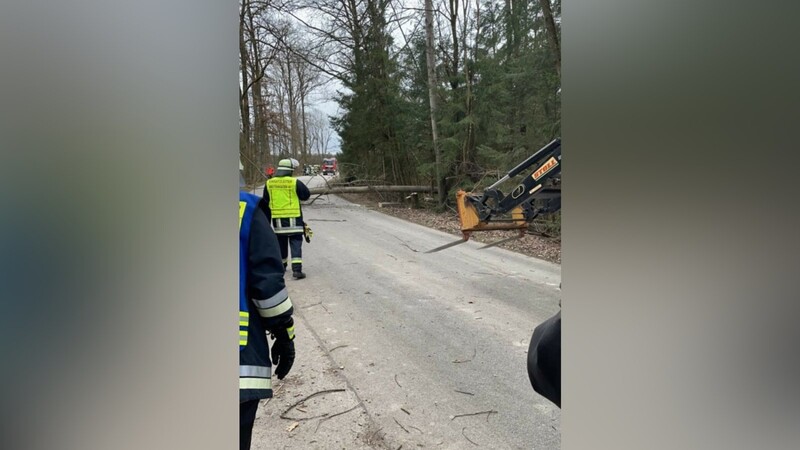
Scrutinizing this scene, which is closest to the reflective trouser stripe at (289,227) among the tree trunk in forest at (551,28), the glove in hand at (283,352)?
the glove in hand at (283,352)

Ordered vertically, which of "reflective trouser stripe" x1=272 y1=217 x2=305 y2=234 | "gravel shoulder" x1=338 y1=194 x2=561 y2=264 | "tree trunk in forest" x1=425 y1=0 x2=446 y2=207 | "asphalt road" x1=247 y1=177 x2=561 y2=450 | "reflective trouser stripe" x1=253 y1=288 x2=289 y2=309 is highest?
"tree trunk in forest" x1=425 y1=0 x2=446 y2=207

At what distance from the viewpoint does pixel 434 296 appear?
253 inches

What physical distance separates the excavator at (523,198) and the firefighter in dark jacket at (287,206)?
2.62 metres

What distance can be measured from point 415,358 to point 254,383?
2454 millimetres

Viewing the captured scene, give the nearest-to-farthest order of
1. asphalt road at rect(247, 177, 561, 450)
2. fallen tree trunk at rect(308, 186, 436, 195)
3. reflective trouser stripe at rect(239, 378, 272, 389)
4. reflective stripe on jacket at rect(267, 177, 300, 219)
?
reflective trouser stripe at rect(239, 378, 272, 389)
asphalt road at rect(247, 177, 561, 450)
reflective stripe on jacket at rect(267, 177, 300, 219)
fallen tree trunk at rect(308, 186, 436, 195)

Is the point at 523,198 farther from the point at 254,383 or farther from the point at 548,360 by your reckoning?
the point at 548,360

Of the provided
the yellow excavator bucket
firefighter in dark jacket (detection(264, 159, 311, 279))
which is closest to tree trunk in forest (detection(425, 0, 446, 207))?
the yellow excavator bucket

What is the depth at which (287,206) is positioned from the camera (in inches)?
304

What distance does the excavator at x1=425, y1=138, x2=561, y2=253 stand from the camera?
5621 mm

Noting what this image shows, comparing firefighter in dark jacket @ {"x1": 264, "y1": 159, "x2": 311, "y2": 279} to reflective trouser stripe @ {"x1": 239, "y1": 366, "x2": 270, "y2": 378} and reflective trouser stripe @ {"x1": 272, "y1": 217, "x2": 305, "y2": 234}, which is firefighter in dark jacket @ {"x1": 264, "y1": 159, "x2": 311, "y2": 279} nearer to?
reflective trouser stripe @ {"x1": 272, "y1": 217, "x2": 305, "y2": 234}
